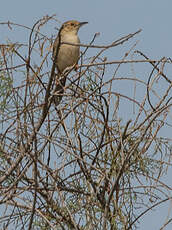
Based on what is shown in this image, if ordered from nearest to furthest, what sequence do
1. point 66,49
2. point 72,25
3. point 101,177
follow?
point 101,177
point 66,49
point 72,25

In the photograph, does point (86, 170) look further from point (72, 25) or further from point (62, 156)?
point (72, 25)

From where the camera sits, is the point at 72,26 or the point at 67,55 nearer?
the point at 67,55

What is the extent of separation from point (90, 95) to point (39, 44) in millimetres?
461

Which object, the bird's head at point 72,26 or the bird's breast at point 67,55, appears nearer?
the bird's breast at point 67,55

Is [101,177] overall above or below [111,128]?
below

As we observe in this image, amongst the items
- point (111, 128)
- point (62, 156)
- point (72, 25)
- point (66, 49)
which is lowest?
point (62, 156)

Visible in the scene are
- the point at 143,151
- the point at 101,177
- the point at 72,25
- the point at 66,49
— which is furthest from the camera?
the point at 72,25

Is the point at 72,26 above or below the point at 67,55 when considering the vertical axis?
above

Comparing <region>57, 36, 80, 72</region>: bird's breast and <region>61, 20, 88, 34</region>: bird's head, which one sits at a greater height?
<region>61, 20, 88, 34</region>: bird's head

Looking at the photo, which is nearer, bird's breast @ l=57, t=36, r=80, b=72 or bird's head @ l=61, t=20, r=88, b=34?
bird's breast @ l=57, t=36, r=80, b=72

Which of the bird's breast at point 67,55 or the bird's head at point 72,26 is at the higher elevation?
the bird's head at point 72,26

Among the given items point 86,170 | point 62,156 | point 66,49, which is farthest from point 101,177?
point 66,49

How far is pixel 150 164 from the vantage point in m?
3.21

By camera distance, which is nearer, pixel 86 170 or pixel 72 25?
pixel 86 170
